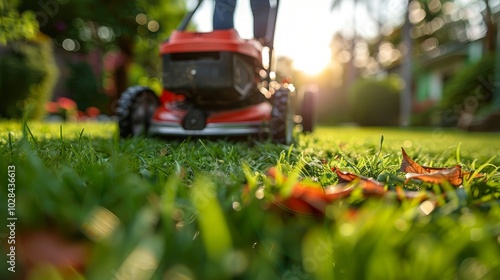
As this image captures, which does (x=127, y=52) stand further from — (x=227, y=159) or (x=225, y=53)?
(x=227, y=159)

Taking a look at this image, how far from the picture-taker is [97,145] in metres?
2.45

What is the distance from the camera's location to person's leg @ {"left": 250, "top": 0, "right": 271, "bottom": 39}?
3.56m

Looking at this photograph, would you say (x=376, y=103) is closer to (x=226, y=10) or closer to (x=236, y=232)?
(x=226, y=10)

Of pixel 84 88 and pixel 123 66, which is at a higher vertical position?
pixel 123 66

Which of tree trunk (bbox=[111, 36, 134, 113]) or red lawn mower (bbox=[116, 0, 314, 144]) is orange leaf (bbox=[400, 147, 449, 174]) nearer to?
red lawn mower (bbox=[116, 0, 314, 144])

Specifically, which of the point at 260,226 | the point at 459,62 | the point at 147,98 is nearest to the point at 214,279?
the point at 260,226

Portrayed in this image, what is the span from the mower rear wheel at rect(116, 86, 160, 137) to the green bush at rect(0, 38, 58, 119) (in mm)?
5993

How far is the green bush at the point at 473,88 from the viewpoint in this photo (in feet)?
45.4

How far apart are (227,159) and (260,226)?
1043 mm

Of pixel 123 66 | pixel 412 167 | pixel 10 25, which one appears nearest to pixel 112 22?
pixel 123 66

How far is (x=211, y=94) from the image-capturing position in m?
3.28

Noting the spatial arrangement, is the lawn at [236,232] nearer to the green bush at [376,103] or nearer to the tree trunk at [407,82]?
the green bush at [376,103]

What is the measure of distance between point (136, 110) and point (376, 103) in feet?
57.6

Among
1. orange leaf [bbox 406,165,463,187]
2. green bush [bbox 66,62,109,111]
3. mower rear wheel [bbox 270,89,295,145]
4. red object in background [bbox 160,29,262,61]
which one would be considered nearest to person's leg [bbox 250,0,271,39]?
red object in background [bbox 160,29,262,61]
